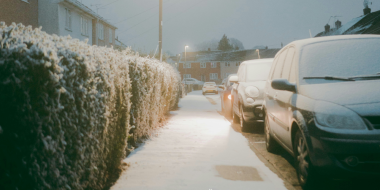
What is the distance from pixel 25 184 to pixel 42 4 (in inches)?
1092

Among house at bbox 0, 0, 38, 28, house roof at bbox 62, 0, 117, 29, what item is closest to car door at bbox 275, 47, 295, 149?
house at bbox 0, 0, 38, 28

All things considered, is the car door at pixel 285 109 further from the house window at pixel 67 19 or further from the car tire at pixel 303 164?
the house window at pixel 67 19

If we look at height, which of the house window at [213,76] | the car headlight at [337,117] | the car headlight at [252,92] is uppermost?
the house window at [213,76]

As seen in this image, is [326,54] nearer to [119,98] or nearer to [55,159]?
[119,98]

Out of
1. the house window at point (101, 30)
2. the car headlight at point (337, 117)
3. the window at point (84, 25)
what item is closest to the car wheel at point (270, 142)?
the car headlight at point (337, 117)

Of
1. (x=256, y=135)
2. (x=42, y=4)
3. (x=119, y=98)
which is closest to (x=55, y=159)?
(x=119, y=98)

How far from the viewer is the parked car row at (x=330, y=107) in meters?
3.27

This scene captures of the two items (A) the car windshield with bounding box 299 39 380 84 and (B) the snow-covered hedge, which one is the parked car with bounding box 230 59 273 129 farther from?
(B) the snow-covered hedge

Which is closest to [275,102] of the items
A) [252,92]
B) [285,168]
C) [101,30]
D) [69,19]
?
[285,168]

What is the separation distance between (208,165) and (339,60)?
98.0 inches

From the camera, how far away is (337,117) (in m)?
3.35

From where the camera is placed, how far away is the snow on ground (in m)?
4.32

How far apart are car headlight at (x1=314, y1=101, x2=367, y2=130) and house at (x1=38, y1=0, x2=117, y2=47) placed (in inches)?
789

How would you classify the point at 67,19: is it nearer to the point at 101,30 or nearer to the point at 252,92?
the point at 101,30
